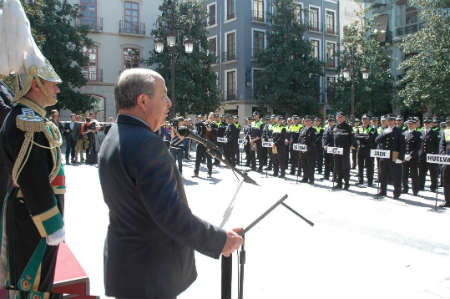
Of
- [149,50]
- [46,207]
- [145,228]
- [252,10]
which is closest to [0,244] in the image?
[46,207]

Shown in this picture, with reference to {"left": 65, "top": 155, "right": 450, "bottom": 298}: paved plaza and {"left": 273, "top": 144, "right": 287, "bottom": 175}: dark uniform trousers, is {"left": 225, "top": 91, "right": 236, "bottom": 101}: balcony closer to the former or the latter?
{"left": 273, "top": 144, "right": 287, "bottom": 175}: dark uniform trousers

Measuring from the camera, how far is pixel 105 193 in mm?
2068

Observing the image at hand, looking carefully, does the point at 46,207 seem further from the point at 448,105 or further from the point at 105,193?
→ the point at 448,105

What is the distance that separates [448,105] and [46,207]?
2370cm

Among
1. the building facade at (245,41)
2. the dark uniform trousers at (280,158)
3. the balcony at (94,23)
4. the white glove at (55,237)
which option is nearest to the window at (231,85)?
the building facade at (245,41)

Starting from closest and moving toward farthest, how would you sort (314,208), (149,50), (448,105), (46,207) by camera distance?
1. (46,207)
2. (314,208)
3. (448,105)
4. (149,50)

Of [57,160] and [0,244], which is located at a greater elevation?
[57,160]

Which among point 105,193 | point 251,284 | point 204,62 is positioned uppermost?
point 204,62

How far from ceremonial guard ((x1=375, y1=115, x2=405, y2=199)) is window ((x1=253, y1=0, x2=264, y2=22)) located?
30804 millimetres

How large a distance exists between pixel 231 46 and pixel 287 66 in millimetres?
7105

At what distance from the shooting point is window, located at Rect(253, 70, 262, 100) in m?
36.4

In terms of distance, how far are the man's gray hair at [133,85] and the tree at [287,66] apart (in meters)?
33.2

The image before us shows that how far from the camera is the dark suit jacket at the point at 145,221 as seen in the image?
6.24 feet

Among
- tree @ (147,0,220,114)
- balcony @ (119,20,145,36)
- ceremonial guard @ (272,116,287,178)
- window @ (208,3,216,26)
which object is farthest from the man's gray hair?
window @ (208,3,216,26)
